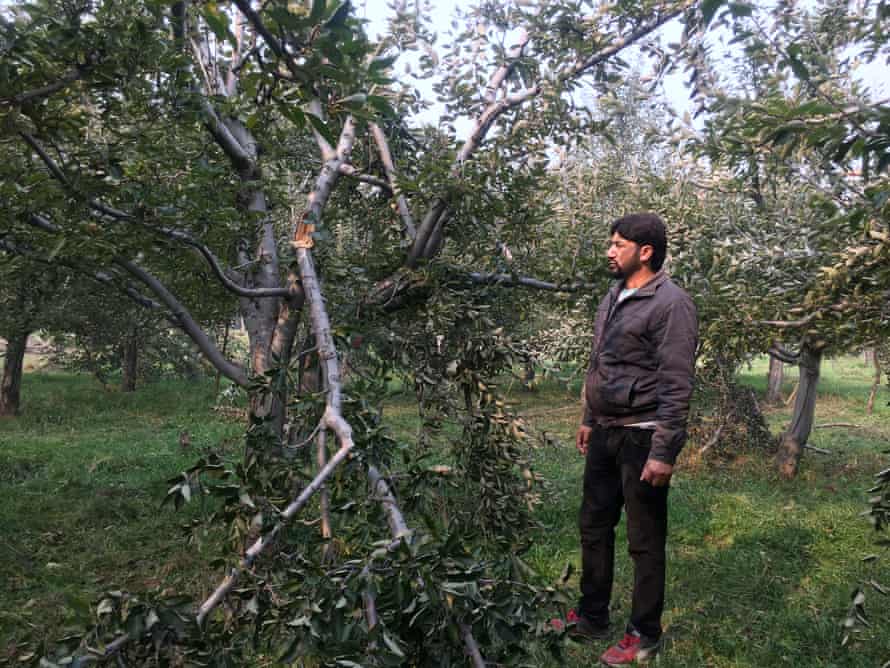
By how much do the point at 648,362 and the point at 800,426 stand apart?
7.53 m

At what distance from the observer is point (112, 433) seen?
1277cm

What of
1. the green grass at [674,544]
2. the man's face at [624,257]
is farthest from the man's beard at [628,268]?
the green grass at [674,544]

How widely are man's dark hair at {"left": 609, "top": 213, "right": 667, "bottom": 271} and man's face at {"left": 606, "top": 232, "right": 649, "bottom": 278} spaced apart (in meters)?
0.03

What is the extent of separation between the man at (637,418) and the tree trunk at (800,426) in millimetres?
6855

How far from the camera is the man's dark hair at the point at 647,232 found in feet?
12.2

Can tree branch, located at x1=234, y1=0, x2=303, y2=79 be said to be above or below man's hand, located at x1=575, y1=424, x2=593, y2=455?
above

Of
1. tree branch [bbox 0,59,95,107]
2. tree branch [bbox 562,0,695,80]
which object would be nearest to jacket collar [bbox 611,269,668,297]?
tree branch [bbox 562,0,695,80]

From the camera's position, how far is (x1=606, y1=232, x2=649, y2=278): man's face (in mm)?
3717

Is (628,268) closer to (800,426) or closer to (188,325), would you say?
(188,325)

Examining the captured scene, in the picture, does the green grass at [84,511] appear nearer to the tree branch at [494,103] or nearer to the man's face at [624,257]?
the tree branch at [494,103]

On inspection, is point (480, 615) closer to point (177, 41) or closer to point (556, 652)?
point (556, 652)

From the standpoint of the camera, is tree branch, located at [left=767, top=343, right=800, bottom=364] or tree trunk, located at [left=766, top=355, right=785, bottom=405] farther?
tree trunk, located at [left=766, top=355, right=785, bottom=405]

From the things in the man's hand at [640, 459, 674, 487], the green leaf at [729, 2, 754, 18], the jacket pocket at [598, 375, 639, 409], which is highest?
the green leaf at [729, 2, 754, 18]

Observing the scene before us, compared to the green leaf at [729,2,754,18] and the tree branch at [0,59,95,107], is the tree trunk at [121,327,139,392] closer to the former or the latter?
the tree branch at [0,59,95,107]
